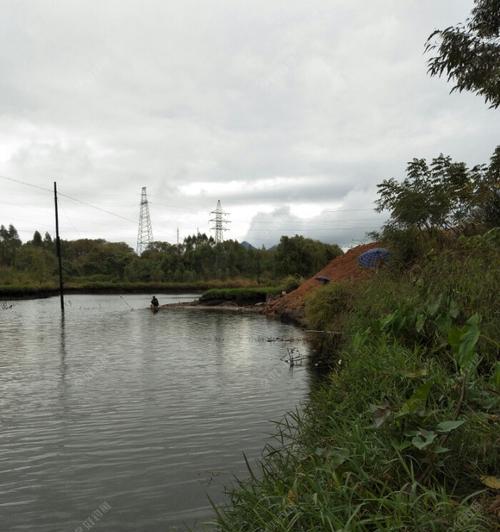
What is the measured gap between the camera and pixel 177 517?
5.11 m

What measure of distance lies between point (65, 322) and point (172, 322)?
259 inches

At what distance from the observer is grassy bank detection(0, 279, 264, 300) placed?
59750mm

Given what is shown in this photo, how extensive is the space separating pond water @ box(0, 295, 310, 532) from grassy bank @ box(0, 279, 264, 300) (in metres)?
47.3

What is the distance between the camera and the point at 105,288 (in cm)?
7100

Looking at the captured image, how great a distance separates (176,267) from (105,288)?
28.4 meters

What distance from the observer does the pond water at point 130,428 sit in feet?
17.7

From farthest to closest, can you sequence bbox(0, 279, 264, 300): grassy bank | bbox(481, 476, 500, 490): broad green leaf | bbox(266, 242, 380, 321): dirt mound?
1. bbox(0, 279, 264, 300): grassy bank
2. bbox(266, 242, 380, 321): dirt mound
3. bbox(481, 476, 500, 490): broad green leaf

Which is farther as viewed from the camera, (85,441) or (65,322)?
(65,322)

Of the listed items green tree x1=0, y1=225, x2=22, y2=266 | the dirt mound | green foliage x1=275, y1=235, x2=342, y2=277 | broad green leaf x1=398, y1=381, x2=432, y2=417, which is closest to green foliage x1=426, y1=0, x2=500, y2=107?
broad green leaf x1=398, y1=381, x2=432, y2=417

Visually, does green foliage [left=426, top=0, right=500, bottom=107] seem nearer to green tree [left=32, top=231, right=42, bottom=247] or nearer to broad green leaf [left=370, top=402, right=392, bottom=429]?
broad green leaf [left=370, top=402, right=392, bottom=429]

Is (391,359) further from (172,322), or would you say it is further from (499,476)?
(172,322)

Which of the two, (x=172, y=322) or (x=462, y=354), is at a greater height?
(x=462, y=354)

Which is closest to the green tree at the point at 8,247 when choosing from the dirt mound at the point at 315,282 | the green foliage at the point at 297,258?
the green foliage at the point at 297,258

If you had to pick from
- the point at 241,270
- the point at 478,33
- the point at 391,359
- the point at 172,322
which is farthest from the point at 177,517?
the point at 241,270
